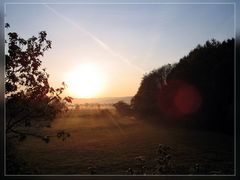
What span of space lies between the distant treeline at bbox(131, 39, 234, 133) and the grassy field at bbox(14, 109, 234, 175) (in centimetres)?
14

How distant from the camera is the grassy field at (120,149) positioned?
4.81m

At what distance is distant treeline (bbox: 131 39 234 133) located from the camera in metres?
4.81

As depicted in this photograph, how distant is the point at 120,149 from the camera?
195 inches

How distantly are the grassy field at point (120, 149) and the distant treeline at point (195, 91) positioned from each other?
14 centimetres

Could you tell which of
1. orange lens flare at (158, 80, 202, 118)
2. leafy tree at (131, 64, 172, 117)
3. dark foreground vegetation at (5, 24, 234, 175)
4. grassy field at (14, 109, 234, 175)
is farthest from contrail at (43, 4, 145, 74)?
grassy field at (14, 109, 234, 175)

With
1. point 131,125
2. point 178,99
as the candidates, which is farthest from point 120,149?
point 178,99

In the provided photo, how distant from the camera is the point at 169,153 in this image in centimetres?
485

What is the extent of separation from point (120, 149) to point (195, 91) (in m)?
1.02

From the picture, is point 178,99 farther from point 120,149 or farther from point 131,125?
point 120,149

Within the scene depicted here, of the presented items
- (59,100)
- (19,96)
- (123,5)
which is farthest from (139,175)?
(123,5)

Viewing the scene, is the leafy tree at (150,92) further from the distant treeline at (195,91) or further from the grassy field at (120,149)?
the grassy field at (120,149)

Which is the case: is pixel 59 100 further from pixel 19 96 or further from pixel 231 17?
pixel 231 17

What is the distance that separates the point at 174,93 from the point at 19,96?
65.3 inches

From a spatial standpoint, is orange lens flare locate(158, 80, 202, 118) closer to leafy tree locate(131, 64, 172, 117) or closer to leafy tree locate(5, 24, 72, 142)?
leafy tree locate(131, 64, 172, 117)
